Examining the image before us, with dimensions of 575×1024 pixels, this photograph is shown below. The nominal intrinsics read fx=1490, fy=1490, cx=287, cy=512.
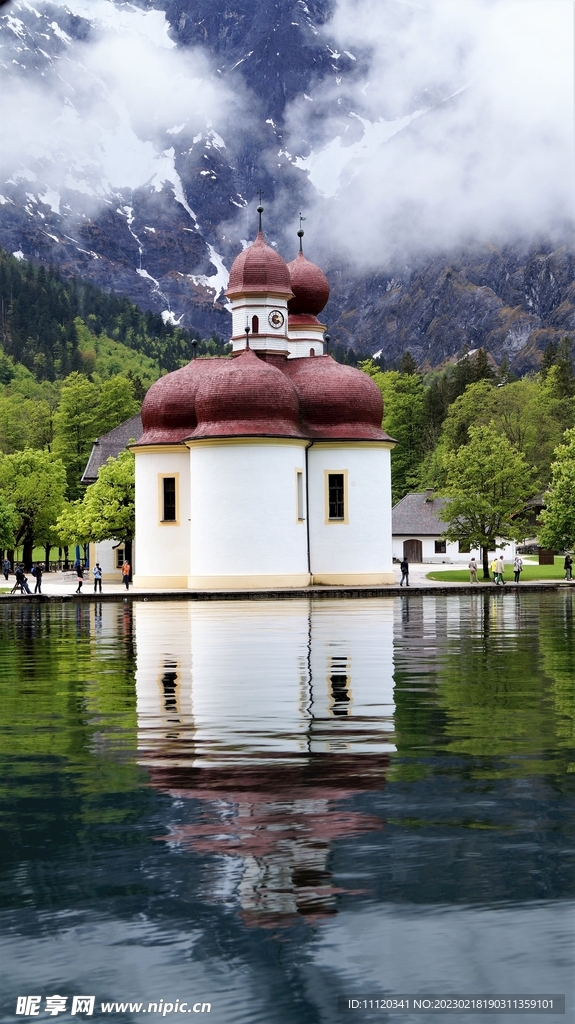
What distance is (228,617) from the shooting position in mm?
38906

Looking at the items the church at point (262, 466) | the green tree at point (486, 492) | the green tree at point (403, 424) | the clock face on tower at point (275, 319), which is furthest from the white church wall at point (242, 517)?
the green tree at point (403, 424)

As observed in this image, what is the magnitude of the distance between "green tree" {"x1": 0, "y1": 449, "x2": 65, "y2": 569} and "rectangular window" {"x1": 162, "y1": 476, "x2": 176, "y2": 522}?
2735cm

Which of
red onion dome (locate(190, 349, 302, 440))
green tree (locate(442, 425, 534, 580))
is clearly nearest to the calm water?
red onion dome (locate(190, 349, 302, 440))

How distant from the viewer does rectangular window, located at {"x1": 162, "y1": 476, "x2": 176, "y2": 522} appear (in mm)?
63209

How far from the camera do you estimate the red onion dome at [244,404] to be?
2331 inches

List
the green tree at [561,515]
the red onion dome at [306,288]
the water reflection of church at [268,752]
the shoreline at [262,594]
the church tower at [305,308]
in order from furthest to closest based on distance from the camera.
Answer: the green tree at [561,515], the red onion dome at [306,288], the church tower at [305,308], the shoreline at [262,594], the water reflection of church at [268,752]

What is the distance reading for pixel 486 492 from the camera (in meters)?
71.4

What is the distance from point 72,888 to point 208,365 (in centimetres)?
5732

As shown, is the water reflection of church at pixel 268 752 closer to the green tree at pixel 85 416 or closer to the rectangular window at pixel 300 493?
the rectangular window at pixel 300 493

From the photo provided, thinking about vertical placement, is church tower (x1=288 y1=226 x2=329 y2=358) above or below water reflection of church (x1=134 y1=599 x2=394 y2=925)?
above

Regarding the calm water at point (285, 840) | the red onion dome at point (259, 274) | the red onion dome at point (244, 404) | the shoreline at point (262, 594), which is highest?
the red onion dome at point (259, 274)

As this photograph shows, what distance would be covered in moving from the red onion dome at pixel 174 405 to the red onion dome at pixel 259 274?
158 inches

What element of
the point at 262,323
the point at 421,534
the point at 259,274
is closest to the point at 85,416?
the point at 421,534

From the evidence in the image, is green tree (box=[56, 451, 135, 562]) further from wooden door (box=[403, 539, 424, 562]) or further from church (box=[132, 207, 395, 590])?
wooden door (box=[403, 539, 424, 562])
